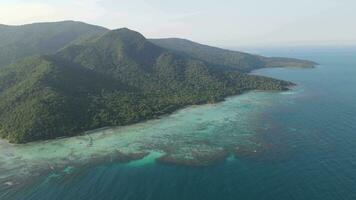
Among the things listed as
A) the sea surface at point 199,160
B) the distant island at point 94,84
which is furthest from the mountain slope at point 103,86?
the sea surface at point 199,160

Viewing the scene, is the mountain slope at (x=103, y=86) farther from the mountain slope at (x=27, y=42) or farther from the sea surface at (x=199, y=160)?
the mountain slope at (x=27, y=42)

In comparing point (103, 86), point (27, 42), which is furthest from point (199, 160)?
point (27, 42)

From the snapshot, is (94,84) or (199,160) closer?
(199,160)

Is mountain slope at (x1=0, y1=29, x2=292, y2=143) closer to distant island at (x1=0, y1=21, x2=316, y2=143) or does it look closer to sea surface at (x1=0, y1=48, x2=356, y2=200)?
distant island at (x1=0, y1=21, x2=316, y2=143)

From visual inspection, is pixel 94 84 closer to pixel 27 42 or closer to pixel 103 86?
pixel 103 86

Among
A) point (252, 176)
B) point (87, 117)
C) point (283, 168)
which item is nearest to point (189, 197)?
point (252, 176)

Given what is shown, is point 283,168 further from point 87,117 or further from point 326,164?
point 87,117

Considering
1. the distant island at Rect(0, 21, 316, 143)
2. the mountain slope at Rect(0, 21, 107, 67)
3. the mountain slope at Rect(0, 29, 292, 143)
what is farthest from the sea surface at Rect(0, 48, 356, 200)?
the mountain slope at Rect(0, 21, 107, 67)
